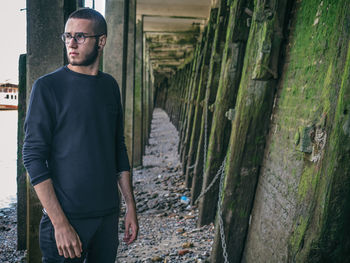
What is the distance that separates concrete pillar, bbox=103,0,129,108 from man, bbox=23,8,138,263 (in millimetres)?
2557

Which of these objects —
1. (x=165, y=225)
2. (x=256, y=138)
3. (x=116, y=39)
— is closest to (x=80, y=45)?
(x=256, y=138)

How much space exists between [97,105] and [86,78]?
0.15 meters

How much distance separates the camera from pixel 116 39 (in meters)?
4.25

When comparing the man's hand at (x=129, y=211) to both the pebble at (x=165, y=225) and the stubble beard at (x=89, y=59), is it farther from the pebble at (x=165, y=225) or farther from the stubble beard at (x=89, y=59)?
the pebble at (x=165, y=225)

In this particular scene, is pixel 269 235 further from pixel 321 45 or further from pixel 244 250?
pixel 321 45

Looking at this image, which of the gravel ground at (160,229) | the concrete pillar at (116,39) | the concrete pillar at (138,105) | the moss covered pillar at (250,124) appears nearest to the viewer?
the moss covered pillar at (250,124)

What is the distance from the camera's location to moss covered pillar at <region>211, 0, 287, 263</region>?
2.47 meters

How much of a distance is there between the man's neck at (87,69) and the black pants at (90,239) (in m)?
0.74

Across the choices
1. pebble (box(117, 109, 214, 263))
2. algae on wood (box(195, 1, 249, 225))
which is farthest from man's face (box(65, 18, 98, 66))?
pebble (box(117, 109, 214, 263))

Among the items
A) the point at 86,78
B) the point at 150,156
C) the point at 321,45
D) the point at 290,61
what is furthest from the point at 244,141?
the point at 150,156

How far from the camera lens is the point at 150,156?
10141 mm

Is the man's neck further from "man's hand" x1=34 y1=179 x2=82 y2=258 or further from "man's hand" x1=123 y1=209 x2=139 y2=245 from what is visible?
"man's hand" x1=123 y1=209 x2=139 y2=245

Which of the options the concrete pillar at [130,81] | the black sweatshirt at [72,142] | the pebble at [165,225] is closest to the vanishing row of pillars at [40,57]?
the concrete pillar at [130,81]

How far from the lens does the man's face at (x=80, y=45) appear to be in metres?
1.64
